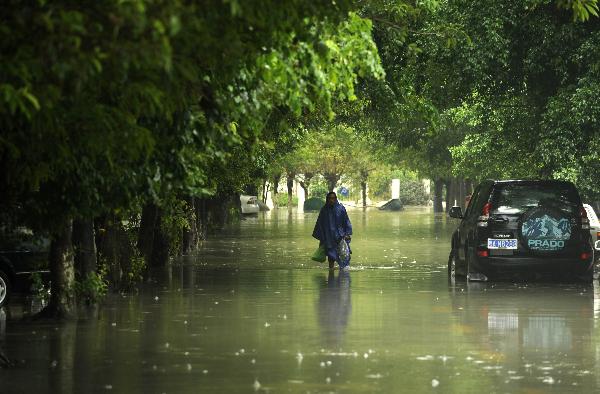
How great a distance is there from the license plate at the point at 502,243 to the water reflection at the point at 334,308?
7.35 ft

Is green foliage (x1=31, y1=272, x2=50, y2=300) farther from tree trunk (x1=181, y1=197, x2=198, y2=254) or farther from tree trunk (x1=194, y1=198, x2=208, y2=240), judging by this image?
tree trunk (x1=194, y1=198, x2=208, y2=240)

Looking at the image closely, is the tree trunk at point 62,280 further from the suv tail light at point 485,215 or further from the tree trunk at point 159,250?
the tree trunk at point 159,250

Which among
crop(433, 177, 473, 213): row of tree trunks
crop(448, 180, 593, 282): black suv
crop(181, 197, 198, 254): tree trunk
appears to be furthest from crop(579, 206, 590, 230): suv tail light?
crop(433, 177, 473, 213): row of tree trunks

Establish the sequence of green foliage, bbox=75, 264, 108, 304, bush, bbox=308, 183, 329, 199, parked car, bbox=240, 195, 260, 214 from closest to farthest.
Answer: green foliage, bbox=75, 264, 108, 304, parked car, bbox=240, 195, 260, 214, bush, bbox=308, 183, 329, 199

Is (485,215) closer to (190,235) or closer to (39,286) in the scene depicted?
(39,286)

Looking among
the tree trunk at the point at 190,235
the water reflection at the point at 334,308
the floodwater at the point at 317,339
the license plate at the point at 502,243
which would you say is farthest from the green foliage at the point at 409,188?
the floodwater at the point at 317,339

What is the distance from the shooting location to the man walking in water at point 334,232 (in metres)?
28.5

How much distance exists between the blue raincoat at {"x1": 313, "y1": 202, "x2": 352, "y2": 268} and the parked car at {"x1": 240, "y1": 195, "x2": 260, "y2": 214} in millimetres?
46536

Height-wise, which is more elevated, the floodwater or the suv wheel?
the suv wheel

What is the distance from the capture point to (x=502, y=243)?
898 inches

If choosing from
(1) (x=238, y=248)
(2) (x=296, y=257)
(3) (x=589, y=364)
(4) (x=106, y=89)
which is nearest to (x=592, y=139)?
(2) (x=296, y=257)

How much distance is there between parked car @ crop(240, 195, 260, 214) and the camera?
76.1 m

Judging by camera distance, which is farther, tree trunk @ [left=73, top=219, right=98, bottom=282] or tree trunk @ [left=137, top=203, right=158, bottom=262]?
tree trunk @ [left=137, top=203, right=158, bottom=262]

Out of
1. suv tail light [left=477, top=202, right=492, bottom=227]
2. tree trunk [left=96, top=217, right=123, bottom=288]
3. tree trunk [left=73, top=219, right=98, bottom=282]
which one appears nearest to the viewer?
tree trunk [left=73, top=219, right=98, bottom=282]
